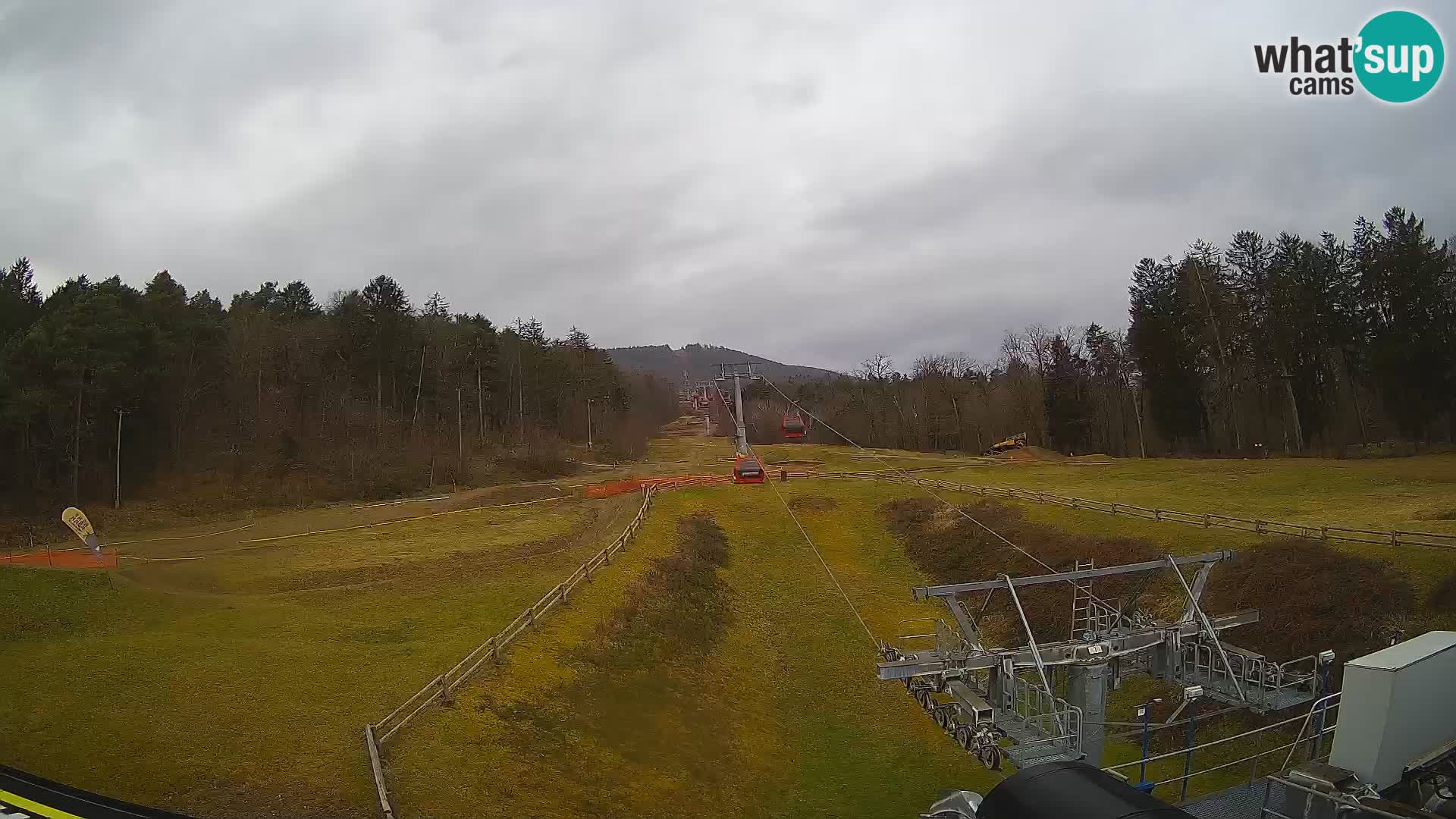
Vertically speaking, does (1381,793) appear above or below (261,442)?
below

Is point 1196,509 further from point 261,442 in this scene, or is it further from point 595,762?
point 261,442

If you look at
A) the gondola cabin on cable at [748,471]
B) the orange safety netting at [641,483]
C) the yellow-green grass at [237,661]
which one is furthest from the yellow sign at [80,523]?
the gondola cabin on cable at [748,471]

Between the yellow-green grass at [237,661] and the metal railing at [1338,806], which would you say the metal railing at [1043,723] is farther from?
the yellow-green grass at [237,661]

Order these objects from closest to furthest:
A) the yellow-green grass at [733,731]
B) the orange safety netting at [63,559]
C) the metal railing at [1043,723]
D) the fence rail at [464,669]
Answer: the metal railing at [1043,723]
the fence rail at [464,669]
the yellow-green grass at [733,731]
the orange safety netting at [63,559]

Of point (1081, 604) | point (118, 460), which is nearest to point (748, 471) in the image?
point (1081, 604)

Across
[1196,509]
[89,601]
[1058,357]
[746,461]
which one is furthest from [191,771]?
[1058,357]
